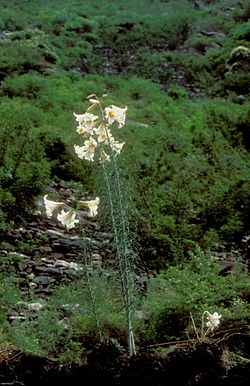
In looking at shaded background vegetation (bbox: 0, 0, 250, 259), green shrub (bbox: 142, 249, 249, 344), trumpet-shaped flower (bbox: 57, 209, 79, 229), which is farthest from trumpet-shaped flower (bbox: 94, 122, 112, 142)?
shaded background vegetation (bbox: 0, 0, 250, 259)

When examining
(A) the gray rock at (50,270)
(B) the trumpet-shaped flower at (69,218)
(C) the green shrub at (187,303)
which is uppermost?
(B) the trumpet-shaped flower at (69,218)

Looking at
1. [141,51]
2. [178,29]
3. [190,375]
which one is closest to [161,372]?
[190,375]

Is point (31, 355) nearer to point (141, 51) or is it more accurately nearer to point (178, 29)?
point (141, 51)

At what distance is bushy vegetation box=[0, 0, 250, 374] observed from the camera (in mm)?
3229

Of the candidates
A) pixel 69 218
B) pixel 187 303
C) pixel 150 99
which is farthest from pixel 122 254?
pixel 150 99

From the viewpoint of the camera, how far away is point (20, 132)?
6.06m

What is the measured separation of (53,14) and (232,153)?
10.9 m

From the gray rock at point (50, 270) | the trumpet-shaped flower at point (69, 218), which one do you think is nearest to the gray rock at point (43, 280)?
the gray rock at point (50, 270)

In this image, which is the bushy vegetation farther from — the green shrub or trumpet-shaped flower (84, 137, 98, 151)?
trumpet-shaped flower (84, 137, 98, 151)

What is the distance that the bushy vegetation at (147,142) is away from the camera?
127 inches

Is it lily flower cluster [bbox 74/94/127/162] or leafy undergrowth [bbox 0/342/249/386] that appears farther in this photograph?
lily flower cluster [bbox 74/94/127/162]

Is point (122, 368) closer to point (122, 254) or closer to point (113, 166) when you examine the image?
point (122, 254)

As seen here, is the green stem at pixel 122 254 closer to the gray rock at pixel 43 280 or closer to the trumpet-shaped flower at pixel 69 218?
the trumpet-shaped flower at pixel 69 218

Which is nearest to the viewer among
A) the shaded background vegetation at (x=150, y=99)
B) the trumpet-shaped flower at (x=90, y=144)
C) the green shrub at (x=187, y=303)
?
the trumpet-shaped flower at (x=90, y=144)
